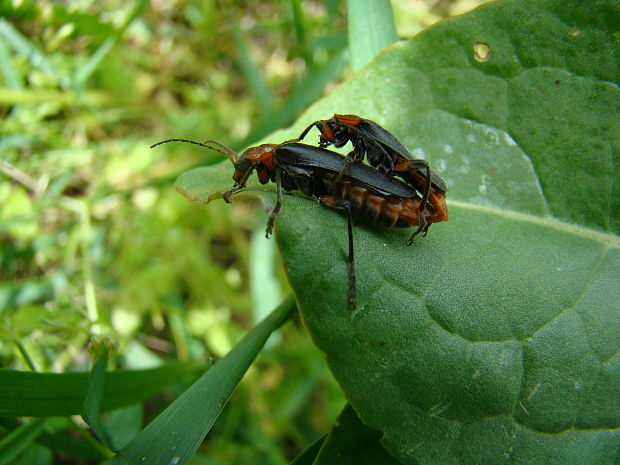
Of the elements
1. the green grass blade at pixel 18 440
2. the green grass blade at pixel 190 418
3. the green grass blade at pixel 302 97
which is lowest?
the green grass blade at pixel 18 440

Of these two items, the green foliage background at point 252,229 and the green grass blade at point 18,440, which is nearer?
the green foliage background at point 252,229

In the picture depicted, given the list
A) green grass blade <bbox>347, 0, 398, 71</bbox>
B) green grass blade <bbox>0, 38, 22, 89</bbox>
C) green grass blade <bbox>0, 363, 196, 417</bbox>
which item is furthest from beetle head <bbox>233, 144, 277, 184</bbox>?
green grass blade <bbox>0, 38, 22, 89</bbox>

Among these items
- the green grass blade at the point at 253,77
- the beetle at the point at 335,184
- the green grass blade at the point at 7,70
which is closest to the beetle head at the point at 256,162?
the beetle at the point at 335,184

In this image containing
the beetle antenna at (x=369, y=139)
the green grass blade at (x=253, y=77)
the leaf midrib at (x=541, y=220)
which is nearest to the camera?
the beetle antenna at (x=369, y=139)

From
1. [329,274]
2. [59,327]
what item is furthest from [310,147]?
[59,327]

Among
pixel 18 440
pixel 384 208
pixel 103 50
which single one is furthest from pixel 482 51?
pixel 103 50

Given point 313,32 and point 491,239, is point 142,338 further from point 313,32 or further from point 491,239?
point 313,32

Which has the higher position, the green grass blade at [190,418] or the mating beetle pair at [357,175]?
the mating beetle pair at [357,175]

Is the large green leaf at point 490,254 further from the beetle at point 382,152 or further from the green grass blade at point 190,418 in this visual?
the green grass blade at point 190,418
